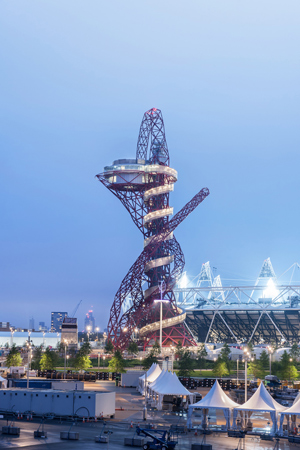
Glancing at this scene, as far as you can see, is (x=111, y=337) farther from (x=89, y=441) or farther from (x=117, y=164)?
(x=89, y=441)

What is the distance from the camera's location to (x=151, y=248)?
140375 millimetres

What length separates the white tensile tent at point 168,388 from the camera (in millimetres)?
62309

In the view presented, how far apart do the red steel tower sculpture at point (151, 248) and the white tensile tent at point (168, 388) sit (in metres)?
68.4

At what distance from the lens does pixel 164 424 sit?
179 feet

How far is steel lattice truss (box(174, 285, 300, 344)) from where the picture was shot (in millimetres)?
164125

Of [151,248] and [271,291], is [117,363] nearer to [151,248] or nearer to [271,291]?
[151,248]

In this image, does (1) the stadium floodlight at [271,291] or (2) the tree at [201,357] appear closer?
(2) the tree at [201,357]

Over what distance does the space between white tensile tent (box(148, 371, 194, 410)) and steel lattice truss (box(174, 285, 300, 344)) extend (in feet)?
323

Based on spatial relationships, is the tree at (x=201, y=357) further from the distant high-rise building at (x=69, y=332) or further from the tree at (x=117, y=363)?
the distant high-rise building at (x=69, y=332)

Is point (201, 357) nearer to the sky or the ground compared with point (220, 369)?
nearer to the sky

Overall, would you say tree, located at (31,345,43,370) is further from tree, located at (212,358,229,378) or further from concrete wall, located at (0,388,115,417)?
concrete wall, located at (0,388,115,417)

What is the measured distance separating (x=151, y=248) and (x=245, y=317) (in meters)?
44.6

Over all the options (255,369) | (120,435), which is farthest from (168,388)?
(255,369)

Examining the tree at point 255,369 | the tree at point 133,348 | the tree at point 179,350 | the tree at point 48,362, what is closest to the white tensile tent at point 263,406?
A: the tree at point 255,369
